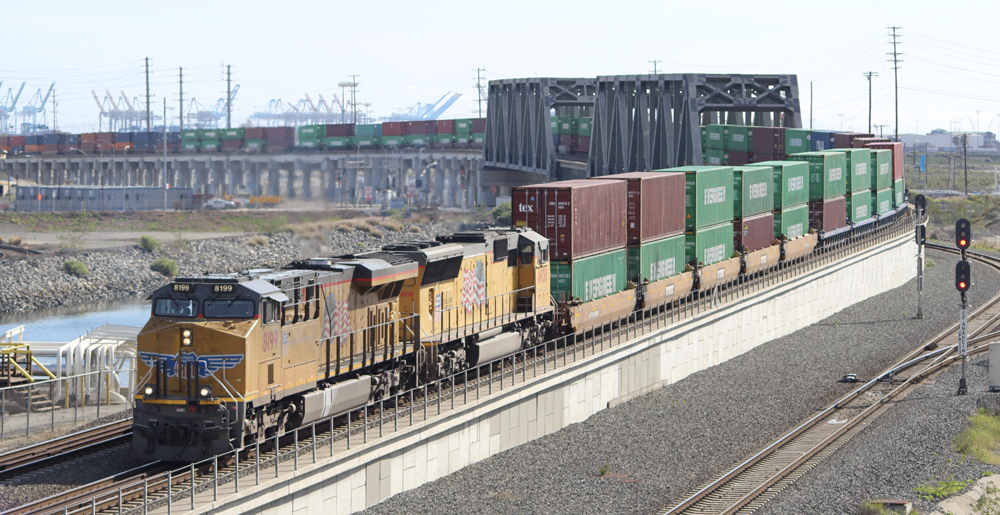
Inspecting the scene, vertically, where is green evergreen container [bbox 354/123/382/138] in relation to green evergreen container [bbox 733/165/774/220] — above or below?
above

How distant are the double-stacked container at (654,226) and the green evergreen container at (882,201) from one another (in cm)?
2505

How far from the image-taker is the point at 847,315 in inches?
1854

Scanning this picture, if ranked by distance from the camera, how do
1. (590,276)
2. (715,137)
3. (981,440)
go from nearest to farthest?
(981,440), (590,276), (715,137)

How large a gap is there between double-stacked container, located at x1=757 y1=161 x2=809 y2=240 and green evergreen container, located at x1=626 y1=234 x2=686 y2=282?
31.6 feet

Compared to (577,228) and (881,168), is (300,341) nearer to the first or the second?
(577,228)

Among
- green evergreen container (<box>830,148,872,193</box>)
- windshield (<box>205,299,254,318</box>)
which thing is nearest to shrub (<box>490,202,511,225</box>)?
green evergreen container (<box>830,148,872,193</box>)

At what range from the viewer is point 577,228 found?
29.9 m

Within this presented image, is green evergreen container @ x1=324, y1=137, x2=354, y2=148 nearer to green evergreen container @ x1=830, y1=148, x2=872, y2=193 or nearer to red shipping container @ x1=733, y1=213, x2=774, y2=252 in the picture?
green evergreen container @ x1=830, y1=148, x2=872, y2=193

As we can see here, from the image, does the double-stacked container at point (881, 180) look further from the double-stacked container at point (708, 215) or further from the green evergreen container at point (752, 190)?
the double-stacked container at point (708, 215)

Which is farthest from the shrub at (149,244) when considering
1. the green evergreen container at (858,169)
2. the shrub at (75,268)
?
the green evergreen container at (858,169)

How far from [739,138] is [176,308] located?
52.4 m

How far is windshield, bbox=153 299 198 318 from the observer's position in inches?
711

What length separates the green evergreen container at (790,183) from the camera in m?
43.9

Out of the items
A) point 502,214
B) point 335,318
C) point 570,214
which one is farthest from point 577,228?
point 502,214
